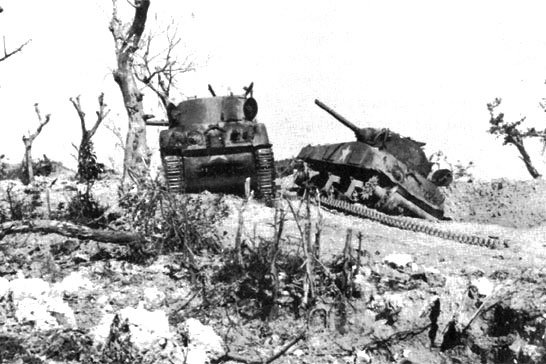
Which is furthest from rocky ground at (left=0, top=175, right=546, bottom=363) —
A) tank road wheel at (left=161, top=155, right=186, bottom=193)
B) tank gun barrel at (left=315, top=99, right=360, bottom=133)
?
tank gun barrel at (left=315, top=99, right=360, bottom=133)

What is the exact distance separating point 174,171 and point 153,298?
593 centimetres

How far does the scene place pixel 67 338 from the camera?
490 centimetres

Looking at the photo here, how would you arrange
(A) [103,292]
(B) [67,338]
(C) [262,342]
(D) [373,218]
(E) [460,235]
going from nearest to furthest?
(B) [67,338], (C) [262,342], (A) [103,292], (E) [460,235], (D) [373,218]

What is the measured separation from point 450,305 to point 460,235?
4697mm

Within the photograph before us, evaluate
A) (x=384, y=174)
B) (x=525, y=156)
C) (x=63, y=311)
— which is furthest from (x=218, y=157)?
(x=525, y=156)

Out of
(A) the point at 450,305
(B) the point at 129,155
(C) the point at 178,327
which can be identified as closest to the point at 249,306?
(C) the point at 178,327

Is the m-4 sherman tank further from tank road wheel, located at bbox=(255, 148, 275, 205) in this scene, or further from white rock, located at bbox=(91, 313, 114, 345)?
white rock, located at bbox=(91, 313, 114, 345)

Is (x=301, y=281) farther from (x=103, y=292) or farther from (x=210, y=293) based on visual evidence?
(x=103, y=292)

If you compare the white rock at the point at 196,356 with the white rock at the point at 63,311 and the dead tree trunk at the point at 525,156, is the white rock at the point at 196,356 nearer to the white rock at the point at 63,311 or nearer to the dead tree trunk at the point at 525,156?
the white rock at the point at 63,311

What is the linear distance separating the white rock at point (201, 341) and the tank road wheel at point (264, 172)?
6.46 meters

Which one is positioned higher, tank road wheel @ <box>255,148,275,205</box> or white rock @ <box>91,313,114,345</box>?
tank road wheel @ <box>255,148,275,205</box>

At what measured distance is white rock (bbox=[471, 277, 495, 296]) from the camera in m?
5.95

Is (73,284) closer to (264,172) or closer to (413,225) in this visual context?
(264,172)

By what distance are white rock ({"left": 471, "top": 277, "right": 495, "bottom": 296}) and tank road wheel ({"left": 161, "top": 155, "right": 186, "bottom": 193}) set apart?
6.38 metres
